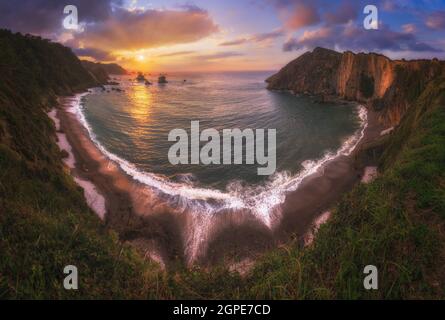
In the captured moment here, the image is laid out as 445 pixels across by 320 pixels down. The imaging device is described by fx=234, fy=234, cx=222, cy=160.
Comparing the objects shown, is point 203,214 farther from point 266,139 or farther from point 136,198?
point 266,139

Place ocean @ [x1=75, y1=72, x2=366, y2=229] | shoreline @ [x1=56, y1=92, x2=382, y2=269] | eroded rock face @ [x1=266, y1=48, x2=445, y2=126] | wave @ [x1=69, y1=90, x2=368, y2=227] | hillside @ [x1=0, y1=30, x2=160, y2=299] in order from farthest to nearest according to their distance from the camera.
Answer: eroded rock face @ [x1=266, y1=48, x2=445, y2=126] → ocean @ [x1=75, y1=72, x2=366, y2=229] → wave @ [x1=69, y1=90, x2=368, y2=227] → shoreline @ [x1=56, y1=92, x2=382, y2=269] → hillside @ [x1=0, y1=30, x2=160, y2=299]

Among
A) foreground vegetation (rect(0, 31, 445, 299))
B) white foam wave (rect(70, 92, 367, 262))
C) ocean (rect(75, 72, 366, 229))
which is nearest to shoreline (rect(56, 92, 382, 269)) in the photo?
white foam wave (rect(70, 92, 367, 262))

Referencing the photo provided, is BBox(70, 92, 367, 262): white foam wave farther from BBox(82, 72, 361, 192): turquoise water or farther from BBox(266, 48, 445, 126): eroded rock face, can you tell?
BBox(266, 48, 445, 126): eroded rock face

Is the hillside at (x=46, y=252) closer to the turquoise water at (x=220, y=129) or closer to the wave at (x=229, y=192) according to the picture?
the wave at (x=229, y=192)

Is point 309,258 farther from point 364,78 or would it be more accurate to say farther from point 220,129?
point 364,78

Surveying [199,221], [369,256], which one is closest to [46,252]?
[369,256]

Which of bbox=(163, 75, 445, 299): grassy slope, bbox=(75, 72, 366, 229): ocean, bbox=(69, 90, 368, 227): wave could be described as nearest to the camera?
bbox=(163, 75, 445, 299): grassy slope

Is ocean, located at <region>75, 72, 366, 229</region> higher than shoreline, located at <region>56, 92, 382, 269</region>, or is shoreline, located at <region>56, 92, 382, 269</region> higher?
ocean, located at <region>75, 72, 366, 229</region>

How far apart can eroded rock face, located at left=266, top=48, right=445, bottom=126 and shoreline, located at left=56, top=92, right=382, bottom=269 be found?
21.2 metres

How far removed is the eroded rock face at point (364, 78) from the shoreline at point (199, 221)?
2116 centimetres

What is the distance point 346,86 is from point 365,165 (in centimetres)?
6319

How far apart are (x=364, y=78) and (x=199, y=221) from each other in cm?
7755

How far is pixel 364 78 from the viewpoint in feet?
239

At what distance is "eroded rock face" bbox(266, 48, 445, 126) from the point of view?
36250mm
